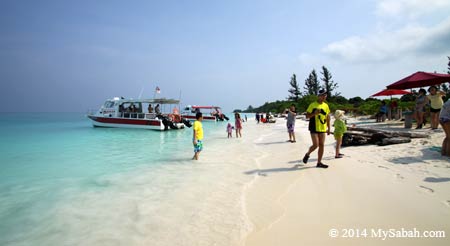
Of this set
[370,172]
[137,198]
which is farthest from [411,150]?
[137,198]

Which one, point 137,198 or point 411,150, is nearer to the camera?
point 137,198

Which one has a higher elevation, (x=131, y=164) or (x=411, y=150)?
(x=411, y=150)

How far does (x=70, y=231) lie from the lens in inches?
126

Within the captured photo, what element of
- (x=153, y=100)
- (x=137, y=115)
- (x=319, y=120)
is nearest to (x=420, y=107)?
(x=319, y=120)

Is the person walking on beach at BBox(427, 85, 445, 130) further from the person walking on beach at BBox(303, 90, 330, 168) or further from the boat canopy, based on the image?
the boat canopy

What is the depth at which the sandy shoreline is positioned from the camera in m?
2.57

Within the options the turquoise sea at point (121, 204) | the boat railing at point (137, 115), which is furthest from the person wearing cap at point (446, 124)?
the boat railing at point (137, 115)

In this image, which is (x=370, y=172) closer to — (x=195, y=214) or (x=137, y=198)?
(x=195, y=214)

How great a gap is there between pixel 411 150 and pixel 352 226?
4845 millimetres

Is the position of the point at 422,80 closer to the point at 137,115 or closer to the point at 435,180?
the point at 435,180

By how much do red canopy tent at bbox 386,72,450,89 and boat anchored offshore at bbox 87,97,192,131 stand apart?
60.3ft

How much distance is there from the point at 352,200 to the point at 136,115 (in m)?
23.6

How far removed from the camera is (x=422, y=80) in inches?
372

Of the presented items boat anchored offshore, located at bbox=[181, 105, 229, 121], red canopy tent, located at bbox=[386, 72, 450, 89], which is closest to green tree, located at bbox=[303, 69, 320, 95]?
boat anchored offshore, located at bbox=[181, 105, 229, 121]
